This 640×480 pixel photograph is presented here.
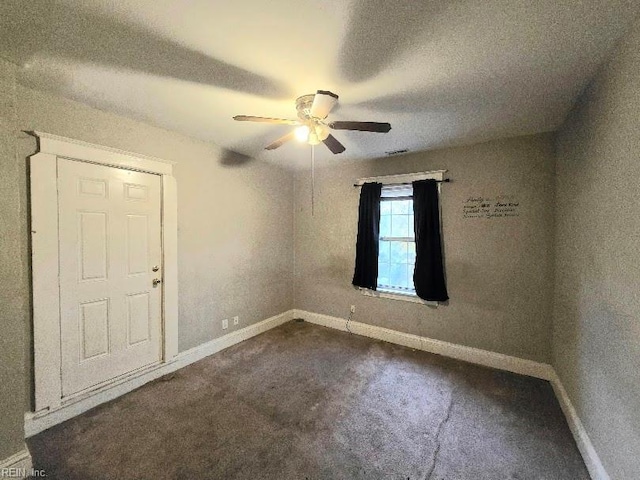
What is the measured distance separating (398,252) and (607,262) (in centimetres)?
210

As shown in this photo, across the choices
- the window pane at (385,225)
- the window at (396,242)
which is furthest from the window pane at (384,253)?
the window pane at (385,225)

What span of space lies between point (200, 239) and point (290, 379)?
1.74 m

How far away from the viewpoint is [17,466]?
4.86 ft

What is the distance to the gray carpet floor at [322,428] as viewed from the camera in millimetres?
1562

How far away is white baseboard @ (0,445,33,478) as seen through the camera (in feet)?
4.74

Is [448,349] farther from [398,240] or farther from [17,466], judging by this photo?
[17,466]

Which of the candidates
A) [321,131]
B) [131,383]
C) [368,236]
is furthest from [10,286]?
[368,236]

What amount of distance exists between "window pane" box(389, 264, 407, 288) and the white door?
8.87ft

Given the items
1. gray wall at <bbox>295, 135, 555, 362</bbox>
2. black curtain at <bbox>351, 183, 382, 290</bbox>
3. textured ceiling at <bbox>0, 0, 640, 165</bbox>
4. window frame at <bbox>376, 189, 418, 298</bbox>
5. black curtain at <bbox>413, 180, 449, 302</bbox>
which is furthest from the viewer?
black curtain at <bbox>351, 183, 382, 290</bbox>

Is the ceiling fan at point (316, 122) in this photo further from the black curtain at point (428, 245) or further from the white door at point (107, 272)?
the black curtain at point (428, 245)

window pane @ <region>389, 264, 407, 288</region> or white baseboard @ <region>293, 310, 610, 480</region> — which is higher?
window pane @ <region>389, 264, 407, 288</region>

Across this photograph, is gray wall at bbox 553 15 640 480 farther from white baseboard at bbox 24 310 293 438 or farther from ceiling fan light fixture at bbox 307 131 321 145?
white baseboard at bbox 24 310 293 438

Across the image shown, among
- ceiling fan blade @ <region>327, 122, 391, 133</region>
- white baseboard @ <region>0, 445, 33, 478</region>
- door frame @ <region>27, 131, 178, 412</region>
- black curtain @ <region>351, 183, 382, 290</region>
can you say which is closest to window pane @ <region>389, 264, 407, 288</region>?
black curtain @ <region>351, 183, 382, 290</region>

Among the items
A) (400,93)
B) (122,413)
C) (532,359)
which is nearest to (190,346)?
(122,413)
